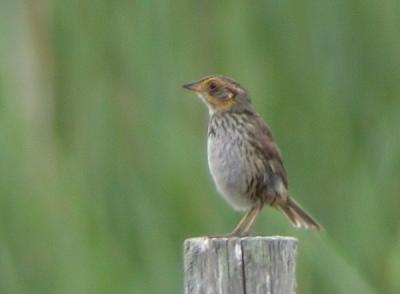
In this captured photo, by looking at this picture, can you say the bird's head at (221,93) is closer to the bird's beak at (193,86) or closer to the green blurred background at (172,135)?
the bird's beak at (193,86)

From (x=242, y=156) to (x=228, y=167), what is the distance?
0.09 meters

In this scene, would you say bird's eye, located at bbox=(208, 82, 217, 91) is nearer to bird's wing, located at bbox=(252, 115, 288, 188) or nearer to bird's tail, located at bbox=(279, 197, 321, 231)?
bird's wing, located at bbox=(252, 115, 288, 188)

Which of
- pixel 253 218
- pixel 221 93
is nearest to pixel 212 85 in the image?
pixel 221 93

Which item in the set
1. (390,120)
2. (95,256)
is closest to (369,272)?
(390,120)

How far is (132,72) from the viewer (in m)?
4.91

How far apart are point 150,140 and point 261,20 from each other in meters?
0.48

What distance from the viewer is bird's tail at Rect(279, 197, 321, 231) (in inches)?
193

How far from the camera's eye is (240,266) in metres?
3.61

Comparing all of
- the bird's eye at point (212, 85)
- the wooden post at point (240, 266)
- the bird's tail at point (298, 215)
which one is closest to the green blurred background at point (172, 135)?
the bird's tail at point (298, 215)

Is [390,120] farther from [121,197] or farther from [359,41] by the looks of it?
[121,197]

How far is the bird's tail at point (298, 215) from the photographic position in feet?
16.0

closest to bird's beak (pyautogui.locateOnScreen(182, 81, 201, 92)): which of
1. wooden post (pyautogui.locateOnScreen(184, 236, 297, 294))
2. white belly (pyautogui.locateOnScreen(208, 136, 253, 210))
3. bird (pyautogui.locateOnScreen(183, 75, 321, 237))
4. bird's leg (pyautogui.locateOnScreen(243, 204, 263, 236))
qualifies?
bird (pyautogui.locateOnScreen(183, 75, 321, 237))

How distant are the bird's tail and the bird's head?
306mm

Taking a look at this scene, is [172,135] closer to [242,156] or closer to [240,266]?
[242,156]
